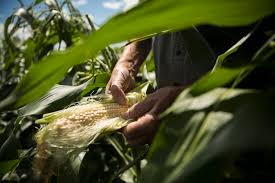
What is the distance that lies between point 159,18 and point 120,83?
429mm

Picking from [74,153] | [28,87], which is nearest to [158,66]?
[74,153]

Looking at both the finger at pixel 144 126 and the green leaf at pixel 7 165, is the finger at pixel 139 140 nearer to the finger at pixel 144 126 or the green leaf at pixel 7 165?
the finger at pixel 144 126

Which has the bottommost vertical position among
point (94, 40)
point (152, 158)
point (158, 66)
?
point (158, 66)

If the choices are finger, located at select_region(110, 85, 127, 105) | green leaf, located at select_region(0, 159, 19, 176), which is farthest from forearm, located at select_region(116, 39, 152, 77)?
green leaf, located at select_region(0, 159, 19, 176)

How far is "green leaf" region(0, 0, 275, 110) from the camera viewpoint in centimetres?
32

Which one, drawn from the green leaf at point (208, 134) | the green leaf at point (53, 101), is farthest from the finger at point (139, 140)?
the green leaf at point (53, 101)

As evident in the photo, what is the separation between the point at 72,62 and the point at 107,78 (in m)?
0.49

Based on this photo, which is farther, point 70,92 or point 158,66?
point 158,66

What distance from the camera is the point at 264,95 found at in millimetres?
→ 290

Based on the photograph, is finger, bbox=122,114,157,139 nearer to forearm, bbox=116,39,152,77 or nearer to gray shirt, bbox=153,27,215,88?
gray shirt, bbox=153,27,215,88

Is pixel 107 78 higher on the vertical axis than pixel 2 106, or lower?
lower

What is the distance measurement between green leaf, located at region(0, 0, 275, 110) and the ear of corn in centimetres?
23

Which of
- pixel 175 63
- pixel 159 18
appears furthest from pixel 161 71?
pixel 159 18

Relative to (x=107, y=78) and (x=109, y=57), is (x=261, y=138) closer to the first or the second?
(x=107, y=78)
